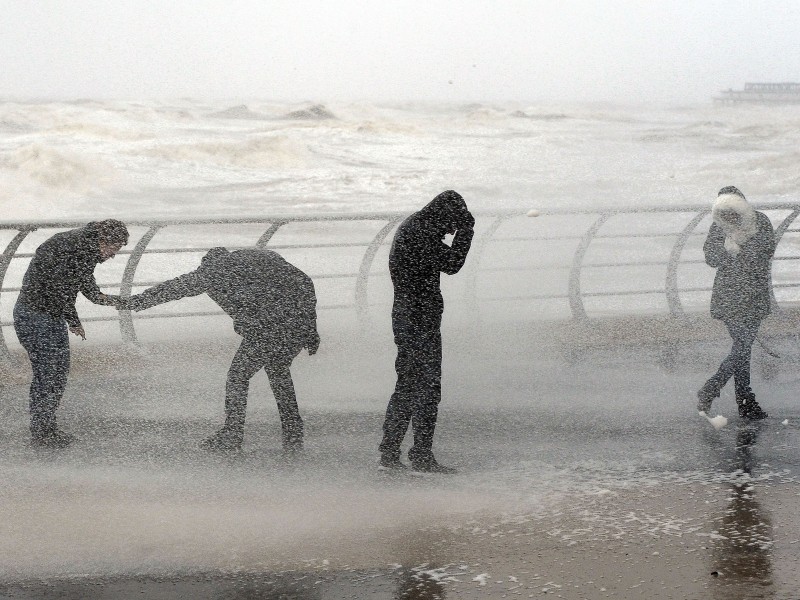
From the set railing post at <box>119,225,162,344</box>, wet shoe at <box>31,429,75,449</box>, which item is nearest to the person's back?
wet shoe at <box>31,429,75,449</box>

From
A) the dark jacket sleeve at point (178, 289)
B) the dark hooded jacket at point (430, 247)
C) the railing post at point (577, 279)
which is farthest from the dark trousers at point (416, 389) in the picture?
the railing post at point (577, 279)

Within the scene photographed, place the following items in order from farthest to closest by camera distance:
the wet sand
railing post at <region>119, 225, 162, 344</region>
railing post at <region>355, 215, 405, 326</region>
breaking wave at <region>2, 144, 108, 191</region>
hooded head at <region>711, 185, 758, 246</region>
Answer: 1. breaking wave at <region>2, 144, 108, 191</region>
2. railing post at <region>355, 215, 405, 326</region>
3. railing post at <region>119, 225, 162, 344</region>
4. hooded head at <region>711, 185, 758, 246</region>
5. the wet sand

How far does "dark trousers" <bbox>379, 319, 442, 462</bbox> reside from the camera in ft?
13.6

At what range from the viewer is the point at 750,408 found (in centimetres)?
507

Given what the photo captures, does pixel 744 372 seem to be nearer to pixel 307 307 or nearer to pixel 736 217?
pixel 736 217

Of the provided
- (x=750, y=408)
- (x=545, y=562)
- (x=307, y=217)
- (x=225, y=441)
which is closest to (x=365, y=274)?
(x=307, y=217)

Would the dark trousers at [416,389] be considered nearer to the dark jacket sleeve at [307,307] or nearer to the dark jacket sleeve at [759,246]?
the dark jacket sleeve at [307,307]

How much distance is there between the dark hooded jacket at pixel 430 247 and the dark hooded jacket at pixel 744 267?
1.75m

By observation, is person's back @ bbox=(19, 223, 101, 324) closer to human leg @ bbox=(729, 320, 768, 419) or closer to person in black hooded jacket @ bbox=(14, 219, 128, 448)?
person in black hooded jacket @ bbox=(14, 219, 128, 448)

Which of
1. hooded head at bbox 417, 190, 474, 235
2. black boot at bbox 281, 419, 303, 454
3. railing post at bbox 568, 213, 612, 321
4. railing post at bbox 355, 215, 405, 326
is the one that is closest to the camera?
hooded head at bbox 417, 190, 474, 235

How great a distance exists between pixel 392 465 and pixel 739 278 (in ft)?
7.17

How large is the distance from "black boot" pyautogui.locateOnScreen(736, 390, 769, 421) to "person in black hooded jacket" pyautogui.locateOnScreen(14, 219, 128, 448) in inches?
132

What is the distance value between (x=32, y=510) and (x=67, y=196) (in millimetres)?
38359

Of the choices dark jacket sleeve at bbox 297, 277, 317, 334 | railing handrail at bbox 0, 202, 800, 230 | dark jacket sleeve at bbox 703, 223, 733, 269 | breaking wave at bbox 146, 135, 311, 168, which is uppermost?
breaking wave at bbox 146, 135, 311, 168
